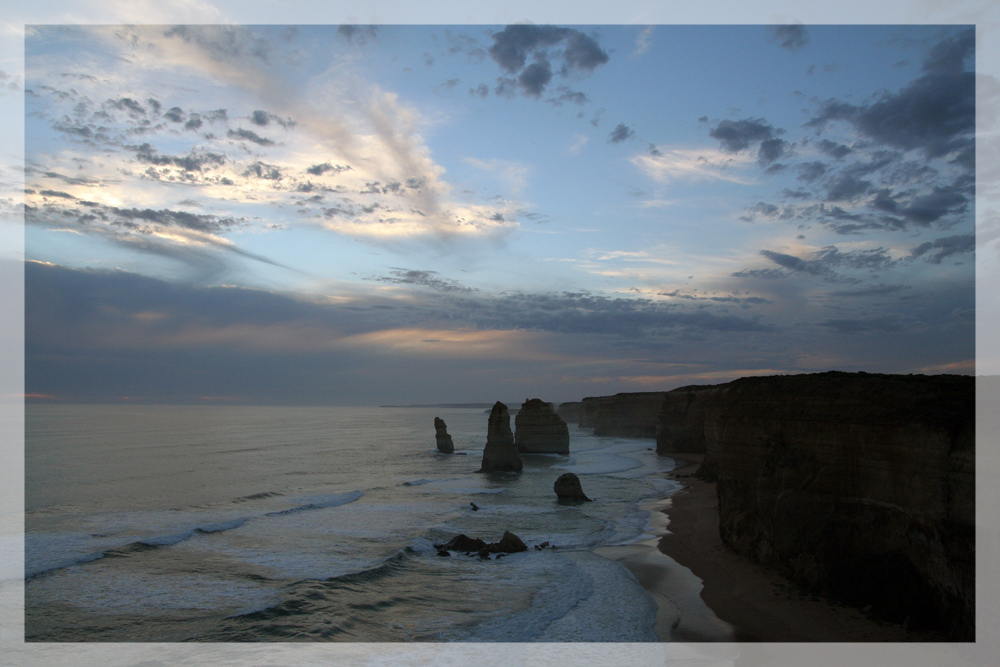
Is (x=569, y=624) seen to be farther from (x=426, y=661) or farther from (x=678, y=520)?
(x=678, y=520)

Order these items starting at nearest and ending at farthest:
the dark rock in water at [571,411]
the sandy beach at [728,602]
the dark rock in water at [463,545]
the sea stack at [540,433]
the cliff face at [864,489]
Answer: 1. the cliff face at [864,489]
2. the sandy beach at [728,602]
3. the dark rock in water at [463,545]
4. the sea stack at [540,433]
5. the dark rock in water at [571,411]

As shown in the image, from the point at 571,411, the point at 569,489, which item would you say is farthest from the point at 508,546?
the point at 571,411

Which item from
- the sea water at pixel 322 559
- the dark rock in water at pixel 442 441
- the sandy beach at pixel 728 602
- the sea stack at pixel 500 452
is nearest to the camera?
the sandy beach at pixel 728 602

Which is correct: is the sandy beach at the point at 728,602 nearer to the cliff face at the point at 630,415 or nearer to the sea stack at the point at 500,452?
the sea stack at the point at 500,452

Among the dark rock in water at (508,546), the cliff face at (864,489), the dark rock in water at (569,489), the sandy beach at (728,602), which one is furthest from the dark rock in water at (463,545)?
the dark rock in water at (569,489)

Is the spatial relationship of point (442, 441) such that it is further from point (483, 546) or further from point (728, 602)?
point (728, 602)

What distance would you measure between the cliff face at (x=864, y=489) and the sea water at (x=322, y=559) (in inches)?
204

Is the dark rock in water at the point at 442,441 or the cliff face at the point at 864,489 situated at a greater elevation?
the cliff face at the point at 864,489

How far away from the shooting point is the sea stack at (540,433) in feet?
221

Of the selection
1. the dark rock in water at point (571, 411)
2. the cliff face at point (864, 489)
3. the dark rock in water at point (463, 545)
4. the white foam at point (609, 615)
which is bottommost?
the dark rock in water at point (571, 411)

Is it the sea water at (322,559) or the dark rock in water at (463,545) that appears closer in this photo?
the sea water at (322,559)

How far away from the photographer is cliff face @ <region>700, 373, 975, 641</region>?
1134 cm

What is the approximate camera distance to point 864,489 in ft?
46.2

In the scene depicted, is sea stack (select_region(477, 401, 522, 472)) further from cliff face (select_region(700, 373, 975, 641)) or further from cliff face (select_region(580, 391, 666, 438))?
cliff face (select_region(580, 391, 666, 438))
